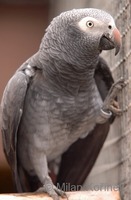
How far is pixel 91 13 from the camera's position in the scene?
1389mm

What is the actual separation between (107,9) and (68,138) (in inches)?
20.4

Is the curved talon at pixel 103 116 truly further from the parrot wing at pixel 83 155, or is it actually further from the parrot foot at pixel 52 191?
the parrot foot at pixel 52 191

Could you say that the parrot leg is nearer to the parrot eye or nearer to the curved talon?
the curved talon

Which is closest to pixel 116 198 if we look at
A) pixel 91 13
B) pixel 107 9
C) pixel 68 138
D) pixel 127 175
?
pixel 127 175

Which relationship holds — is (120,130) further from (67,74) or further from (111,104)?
(67,74)

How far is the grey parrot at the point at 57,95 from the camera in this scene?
1.42 m

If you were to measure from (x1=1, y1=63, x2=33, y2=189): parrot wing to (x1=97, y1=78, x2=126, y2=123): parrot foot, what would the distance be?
0.92 feet

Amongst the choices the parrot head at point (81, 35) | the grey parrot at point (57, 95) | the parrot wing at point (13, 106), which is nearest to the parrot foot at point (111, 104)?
the grey parrot at point (57, 95)

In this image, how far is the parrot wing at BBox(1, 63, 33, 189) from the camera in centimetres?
152

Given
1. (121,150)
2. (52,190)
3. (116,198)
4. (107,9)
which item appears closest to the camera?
(116,198)

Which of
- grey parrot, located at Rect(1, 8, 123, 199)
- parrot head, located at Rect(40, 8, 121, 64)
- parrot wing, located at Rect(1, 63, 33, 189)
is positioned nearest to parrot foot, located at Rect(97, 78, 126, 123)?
grey parrot, located at Rect(1, 8, 123, 199)

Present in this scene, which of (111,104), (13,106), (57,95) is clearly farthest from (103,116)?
(13,106)

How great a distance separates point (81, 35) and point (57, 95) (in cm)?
24

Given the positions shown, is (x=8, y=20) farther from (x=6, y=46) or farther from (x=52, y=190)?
(x=52, y=190)
